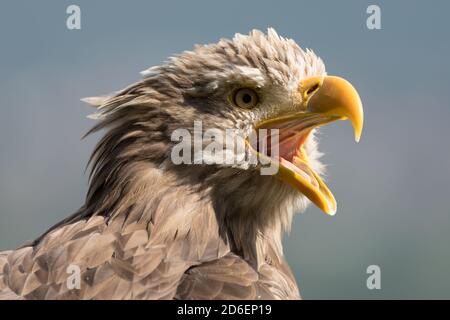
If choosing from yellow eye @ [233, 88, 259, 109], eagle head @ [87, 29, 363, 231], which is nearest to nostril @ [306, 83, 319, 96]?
eagle head @ [87, 29, 363, 231]

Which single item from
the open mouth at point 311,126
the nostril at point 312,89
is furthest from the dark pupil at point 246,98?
the nostril at point 312,89

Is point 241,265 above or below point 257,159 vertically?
below

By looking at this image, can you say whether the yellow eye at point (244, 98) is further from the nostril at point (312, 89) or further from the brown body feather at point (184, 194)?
the nostril at point (312, 89)

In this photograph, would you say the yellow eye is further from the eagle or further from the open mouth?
the open mouth

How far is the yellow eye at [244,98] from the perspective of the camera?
5.43m

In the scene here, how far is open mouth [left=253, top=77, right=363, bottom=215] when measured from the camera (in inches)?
213

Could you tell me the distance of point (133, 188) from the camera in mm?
5320

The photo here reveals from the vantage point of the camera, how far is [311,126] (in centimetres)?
562

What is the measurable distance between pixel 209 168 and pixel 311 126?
0.64 metres

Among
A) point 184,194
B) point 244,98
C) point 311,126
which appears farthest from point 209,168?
point 311,126

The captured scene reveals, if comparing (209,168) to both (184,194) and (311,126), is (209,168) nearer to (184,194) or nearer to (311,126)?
(184,194)

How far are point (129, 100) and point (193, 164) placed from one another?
0.51 metres
